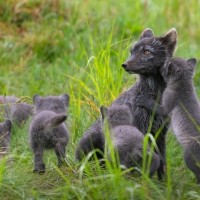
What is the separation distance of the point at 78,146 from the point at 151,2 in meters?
7.92

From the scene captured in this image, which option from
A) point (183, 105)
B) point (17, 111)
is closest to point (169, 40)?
point (183, 105)

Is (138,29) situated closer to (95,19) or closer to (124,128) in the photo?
(95,19)

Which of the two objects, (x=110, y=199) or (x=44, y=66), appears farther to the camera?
(x=44, y=66)

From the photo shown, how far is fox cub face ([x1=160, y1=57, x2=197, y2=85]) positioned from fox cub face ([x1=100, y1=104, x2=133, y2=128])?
0.58 metres

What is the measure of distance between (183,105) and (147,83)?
2.74ft

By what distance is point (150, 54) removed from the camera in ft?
22.0

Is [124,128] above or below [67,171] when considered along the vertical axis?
above

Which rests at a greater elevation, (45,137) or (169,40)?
(169,40)

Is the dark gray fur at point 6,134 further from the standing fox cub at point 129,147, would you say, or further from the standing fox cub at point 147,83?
the standing fox cub at point 129,147

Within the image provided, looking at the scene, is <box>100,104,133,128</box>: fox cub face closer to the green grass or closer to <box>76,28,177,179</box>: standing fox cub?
<box>76,28,177,179</box>: standing fox cub

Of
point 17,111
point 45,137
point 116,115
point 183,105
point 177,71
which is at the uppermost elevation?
point 177,71

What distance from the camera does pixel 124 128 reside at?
19.4ft

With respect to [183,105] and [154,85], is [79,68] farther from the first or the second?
[183,105]

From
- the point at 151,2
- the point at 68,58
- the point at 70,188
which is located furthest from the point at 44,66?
the point at 70,188
